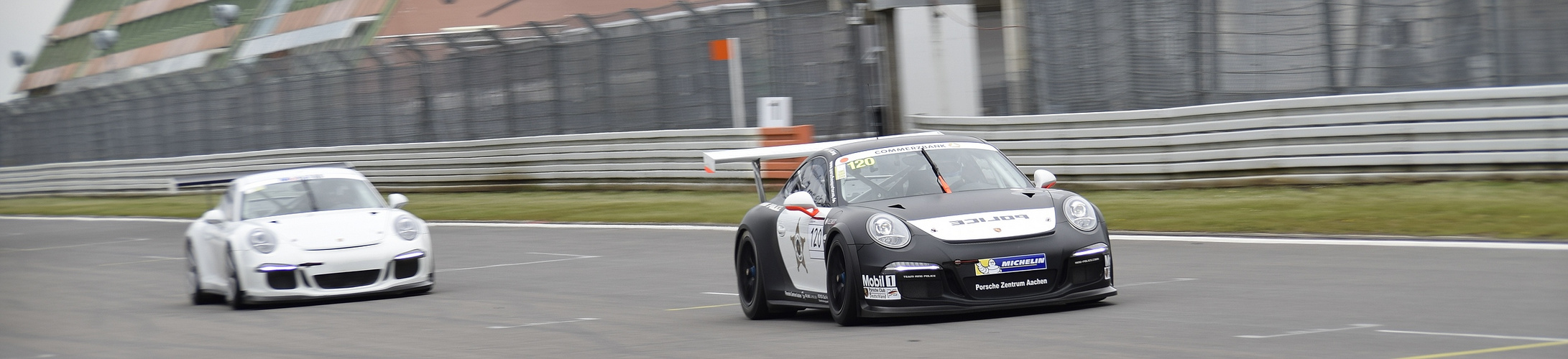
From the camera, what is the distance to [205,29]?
56781mm

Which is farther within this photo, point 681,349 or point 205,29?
point 205,29

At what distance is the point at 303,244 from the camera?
1162cm

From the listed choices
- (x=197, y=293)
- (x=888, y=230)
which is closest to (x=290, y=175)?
(x=197, y=293)

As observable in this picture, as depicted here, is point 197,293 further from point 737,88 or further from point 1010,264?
point 737,88

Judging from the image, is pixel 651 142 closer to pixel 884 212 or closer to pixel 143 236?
pixel 143 236

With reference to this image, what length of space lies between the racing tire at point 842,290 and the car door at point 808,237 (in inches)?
4.0

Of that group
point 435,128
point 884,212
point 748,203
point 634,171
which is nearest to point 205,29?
point 435,128

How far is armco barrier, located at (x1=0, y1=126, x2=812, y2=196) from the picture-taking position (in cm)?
2394

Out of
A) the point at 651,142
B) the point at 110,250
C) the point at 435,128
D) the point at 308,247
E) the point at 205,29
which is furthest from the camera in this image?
the point at 205,29

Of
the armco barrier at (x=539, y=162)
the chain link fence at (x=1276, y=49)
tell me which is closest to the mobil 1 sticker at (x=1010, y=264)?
the chain link fence at (x=1276, y=49)

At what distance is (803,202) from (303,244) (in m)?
4.89

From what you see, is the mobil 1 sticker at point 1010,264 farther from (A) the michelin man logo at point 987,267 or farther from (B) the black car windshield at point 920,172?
(B) the black car windshield at point 920,172

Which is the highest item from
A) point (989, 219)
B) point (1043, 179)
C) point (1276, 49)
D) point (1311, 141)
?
point (1276, 49)

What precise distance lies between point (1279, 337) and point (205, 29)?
55516mm
